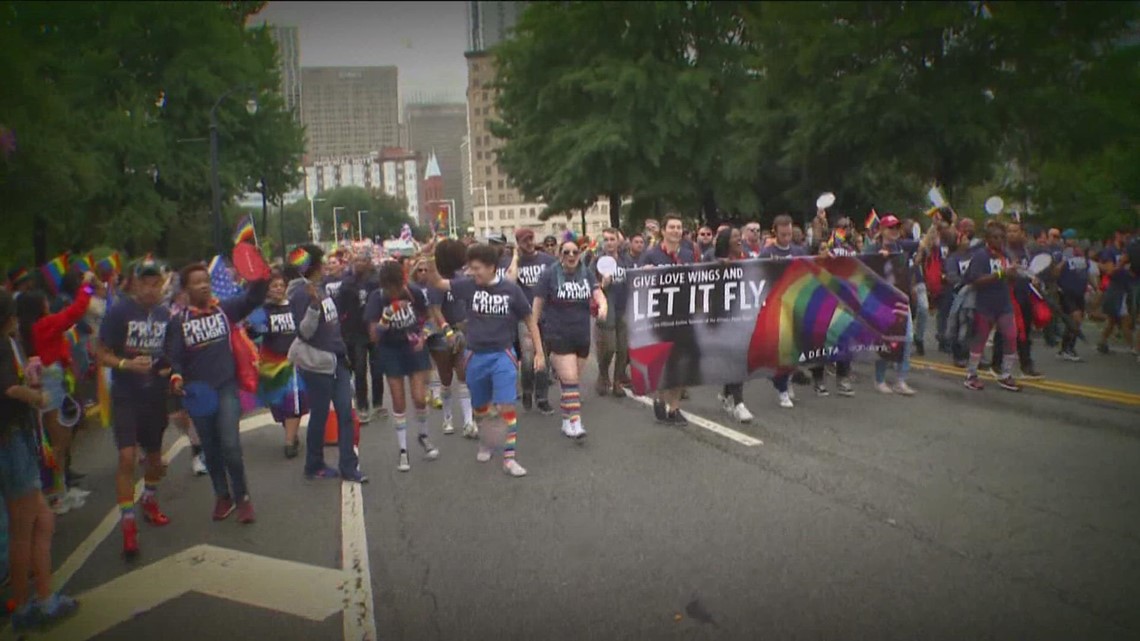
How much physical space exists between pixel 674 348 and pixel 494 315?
6.68 ft

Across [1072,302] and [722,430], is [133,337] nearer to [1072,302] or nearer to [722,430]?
[722,430]

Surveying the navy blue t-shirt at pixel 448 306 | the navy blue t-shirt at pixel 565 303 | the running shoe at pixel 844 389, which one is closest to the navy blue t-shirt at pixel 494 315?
the navy blue t-shirt at pixel 565 303

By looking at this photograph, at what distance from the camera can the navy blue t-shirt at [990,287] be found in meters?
8.48

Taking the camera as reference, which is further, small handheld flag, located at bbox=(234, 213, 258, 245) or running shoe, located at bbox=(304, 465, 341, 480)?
running shoe, located at bbox=(304, 465, 341, 480)

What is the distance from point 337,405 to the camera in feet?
20.9

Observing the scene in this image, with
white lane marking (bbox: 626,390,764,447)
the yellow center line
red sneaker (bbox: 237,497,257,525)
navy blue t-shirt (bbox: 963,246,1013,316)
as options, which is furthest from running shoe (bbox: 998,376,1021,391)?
red sneaker (bbox: 237,497,257,525)

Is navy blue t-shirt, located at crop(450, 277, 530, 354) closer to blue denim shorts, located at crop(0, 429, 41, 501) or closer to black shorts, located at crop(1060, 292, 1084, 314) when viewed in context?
blue denim shorts, located at crop(0, 429, 41, 501)

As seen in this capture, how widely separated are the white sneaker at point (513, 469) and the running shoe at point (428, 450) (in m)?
0.87

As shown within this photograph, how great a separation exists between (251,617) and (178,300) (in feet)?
8.52

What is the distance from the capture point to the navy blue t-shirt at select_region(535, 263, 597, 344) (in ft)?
25.4

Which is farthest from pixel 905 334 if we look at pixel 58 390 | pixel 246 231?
pixel 58 390

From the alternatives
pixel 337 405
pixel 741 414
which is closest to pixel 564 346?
pixel 741 414

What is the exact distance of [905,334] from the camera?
28.2 ft

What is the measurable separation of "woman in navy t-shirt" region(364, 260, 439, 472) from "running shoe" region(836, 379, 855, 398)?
448 centimetres
